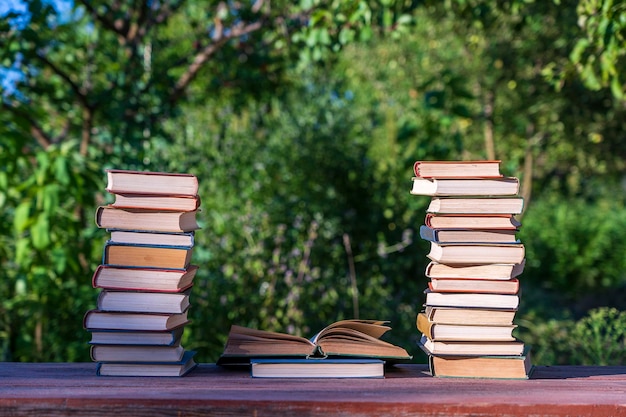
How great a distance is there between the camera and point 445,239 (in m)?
2.46

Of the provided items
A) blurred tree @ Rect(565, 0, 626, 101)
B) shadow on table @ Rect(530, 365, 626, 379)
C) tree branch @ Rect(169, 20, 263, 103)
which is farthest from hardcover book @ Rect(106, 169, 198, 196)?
tree branch @ Rect(169, 20, 263, 103)

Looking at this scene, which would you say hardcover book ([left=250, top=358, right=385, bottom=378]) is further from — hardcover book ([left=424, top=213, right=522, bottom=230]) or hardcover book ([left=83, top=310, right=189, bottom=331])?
hardcover book ([left=424, top=213, right=522, bottom=230])

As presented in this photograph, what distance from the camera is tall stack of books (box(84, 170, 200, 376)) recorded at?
240 centimetres

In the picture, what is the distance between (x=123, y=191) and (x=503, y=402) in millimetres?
1265

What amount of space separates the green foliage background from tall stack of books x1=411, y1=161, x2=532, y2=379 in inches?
67.8

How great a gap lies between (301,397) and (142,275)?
667 mm

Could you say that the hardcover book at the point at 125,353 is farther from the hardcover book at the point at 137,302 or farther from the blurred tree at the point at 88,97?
the blurred tree at the point at 88,97

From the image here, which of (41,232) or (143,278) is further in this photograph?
(41,232)

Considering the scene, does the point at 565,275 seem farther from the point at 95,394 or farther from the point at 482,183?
the point at 95,394

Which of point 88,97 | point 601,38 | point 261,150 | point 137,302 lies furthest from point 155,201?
point 261,150

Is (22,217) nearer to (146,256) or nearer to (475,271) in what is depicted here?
(146,256)

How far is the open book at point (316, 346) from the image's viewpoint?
7.98ft

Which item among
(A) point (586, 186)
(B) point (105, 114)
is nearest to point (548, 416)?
(B) point (105, 114)

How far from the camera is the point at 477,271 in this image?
2457mm
